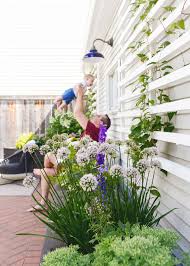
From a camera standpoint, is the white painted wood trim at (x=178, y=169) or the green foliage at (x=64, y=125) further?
the green foliage at (x=64, y=125)

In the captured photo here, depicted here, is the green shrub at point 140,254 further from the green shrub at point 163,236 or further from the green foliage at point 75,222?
the green foliage at point 75,222

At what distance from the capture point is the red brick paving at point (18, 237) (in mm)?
3329

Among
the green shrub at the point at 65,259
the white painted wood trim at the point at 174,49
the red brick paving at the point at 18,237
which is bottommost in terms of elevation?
the red brick paving at the point at 18,237

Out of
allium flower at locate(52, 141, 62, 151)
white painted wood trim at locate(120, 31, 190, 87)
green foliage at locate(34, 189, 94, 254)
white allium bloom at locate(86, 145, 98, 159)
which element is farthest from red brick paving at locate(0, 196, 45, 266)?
white painted wood trim at locate(120, 31, 190, 87)

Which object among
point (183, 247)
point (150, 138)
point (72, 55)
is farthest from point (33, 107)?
point (183, 247)

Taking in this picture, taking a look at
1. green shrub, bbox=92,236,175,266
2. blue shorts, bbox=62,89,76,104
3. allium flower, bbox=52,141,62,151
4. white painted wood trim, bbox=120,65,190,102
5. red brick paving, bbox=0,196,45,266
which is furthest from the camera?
blue shorts, bbox=62,89,76,104

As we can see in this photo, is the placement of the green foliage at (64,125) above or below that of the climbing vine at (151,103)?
below

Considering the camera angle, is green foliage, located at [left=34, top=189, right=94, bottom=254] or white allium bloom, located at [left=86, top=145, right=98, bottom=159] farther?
green foliage, located at [left=34, top=189, right=94, bottom=254]

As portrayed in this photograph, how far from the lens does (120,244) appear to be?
159 cm

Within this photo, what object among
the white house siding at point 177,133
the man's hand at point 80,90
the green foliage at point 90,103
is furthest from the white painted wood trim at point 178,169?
the green foliage at point 90,103

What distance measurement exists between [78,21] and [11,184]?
17.8 feet

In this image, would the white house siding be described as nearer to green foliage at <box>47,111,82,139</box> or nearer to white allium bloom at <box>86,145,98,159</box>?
white allium bloom at <box>86,145,98,159</box>

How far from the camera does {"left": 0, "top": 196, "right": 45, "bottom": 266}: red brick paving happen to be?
333 centimetres

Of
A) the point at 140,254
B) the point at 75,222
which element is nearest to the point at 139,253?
the point at 140,254
